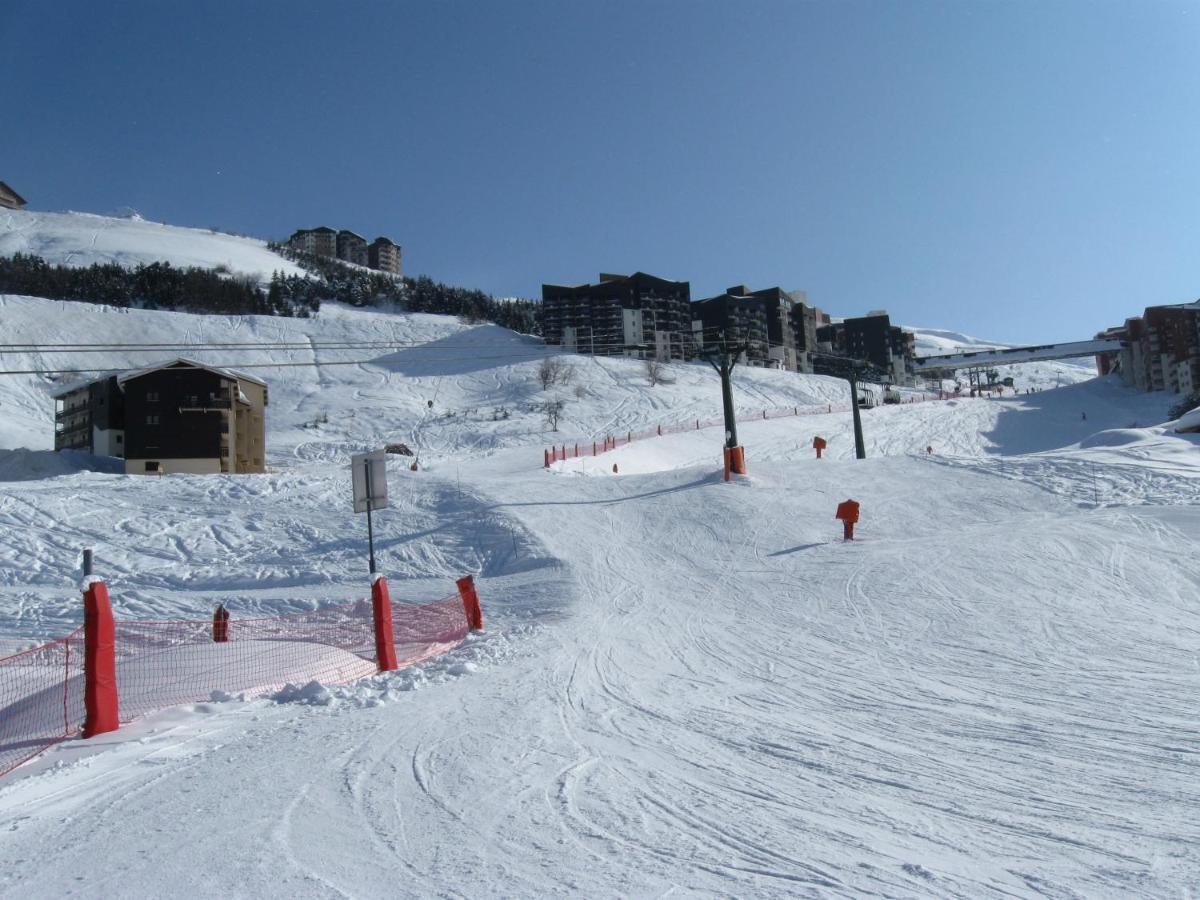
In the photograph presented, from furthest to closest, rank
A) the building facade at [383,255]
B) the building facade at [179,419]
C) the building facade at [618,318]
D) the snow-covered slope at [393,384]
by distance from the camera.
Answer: the building facade at [383,255], the building facade at [618,318], the snow-covered slope at [393,384], the building facade at [179,419]

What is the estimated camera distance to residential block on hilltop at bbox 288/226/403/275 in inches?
6875

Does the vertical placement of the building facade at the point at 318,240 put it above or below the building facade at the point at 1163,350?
above

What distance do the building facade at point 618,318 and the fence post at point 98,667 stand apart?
79121 mm

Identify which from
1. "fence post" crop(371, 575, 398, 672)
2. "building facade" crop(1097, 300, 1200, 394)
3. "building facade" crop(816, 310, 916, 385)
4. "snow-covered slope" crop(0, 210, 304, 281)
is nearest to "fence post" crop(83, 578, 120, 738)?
"fence post" crop(371, 575, 398, 672)

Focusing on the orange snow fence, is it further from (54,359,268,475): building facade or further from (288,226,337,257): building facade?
(288,226,337,257): building facade

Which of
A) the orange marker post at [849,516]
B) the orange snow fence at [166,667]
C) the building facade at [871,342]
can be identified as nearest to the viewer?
the orange snow fence at [166,667]

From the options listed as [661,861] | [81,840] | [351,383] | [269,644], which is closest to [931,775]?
[661,861]

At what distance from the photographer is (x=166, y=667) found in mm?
8312

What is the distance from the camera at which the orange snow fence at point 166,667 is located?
6.93 metres

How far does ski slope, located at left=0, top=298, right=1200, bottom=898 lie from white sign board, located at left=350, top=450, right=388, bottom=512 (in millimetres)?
2484

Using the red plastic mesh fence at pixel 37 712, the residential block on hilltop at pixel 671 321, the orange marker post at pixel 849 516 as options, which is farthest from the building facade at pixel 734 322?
the red plastic mesh fence at pixel 37 712

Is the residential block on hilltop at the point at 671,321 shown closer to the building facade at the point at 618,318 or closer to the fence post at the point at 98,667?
the building facade at the point at 618,318

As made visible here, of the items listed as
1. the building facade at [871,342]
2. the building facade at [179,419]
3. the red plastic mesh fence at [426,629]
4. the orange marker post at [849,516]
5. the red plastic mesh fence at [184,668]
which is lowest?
the red plastic mesh fence at [426,629]

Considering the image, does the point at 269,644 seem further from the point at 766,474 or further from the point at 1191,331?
the point at 1191,331
